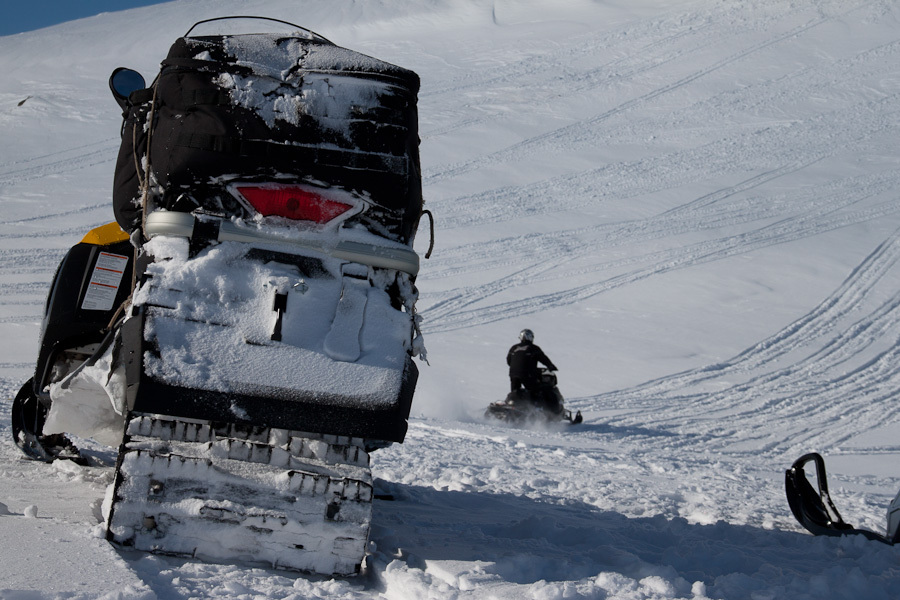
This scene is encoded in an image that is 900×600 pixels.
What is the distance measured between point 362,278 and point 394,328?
0.17 m

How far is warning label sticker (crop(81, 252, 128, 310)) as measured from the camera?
11.0 ft

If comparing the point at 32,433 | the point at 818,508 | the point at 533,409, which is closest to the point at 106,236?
the point at 32,433

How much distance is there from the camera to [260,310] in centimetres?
255

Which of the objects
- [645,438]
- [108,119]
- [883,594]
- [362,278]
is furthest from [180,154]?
[108,119]

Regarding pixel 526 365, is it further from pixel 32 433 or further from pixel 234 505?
pixel 234 505

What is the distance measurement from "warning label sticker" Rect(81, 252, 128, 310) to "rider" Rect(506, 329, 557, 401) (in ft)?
24.6

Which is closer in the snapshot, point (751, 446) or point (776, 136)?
point (751, 446)

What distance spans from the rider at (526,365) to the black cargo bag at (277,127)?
25.9 ft

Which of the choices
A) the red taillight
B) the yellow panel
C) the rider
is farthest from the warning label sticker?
the rider

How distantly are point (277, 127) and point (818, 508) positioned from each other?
9.14ft

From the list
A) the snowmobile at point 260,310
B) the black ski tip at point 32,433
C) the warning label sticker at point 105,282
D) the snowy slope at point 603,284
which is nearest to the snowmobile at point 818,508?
the snowy slope at point 603,284

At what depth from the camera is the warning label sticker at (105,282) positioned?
A: 132 inches

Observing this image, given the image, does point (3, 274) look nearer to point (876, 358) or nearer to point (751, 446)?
point (751, 446)

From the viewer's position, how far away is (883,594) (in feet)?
9.02
